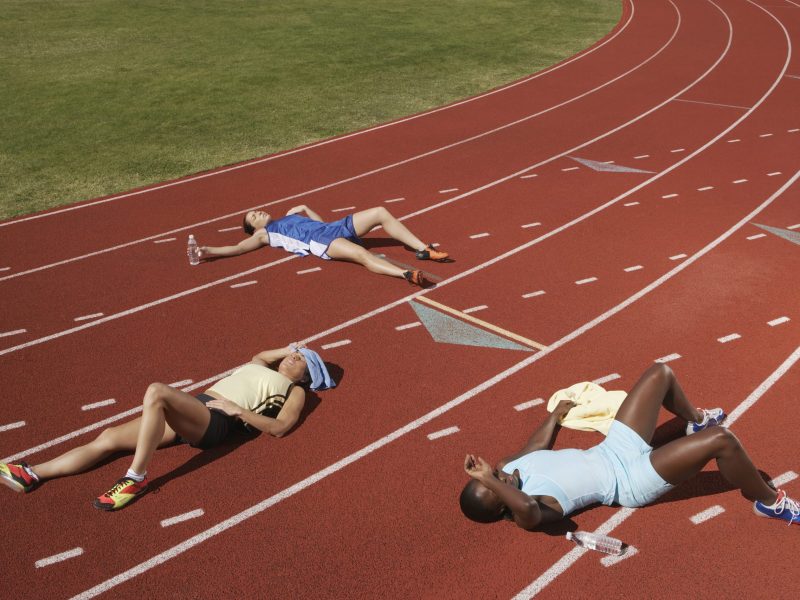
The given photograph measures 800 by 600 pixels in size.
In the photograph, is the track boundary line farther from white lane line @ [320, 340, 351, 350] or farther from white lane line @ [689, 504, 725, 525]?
white lane line @ [320, 340, 351, 350]

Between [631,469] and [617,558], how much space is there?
2.01 feet

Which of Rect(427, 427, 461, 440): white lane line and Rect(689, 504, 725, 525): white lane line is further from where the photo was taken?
Rect(427, 427, 461, 440): white lane line

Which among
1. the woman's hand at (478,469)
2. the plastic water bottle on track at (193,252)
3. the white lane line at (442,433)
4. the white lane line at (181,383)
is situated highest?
the plastic water bottle on track at (193,252)

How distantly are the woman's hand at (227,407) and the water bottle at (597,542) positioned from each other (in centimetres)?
268

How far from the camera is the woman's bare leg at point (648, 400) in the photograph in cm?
515

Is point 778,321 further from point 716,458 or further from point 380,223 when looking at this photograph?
point 380,223

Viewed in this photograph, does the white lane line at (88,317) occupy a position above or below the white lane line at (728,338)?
above

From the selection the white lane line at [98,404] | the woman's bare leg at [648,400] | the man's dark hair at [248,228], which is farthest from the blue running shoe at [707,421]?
the man's dark hair at [248,228]

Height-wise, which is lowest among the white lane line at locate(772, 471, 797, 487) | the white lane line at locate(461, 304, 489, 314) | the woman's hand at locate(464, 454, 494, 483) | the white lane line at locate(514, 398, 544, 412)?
the white lane line at locate(772, 471, 797, 487)

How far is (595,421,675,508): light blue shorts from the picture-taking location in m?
4.92

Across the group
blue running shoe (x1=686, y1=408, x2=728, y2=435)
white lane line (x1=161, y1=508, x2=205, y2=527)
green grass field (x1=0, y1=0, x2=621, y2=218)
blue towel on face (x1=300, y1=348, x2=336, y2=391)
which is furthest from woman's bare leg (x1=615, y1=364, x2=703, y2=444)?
green grass field (x1=0, y1=0, x2=621, y2=218)

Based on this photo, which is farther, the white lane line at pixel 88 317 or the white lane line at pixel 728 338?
the white lane line at pixel 88 317

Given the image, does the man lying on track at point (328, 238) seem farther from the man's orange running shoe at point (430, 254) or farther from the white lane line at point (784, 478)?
the white lane line at point (784, 478)

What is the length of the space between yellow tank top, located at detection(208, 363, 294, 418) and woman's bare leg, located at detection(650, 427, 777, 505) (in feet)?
9.76
